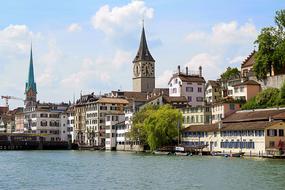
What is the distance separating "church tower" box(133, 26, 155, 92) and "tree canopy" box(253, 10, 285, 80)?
80.1 meters

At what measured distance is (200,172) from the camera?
57.9m

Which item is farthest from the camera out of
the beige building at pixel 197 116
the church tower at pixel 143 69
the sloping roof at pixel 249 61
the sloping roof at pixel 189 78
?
the church tower at pixel 143 69

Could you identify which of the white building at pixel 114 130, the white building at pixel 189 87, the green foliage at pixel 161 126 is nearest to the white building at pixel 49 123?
the white building at pixel 114 130

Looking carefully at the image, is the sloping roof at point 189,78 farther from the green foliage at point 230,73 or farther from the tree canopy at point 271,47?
the tree canopy at point 271,47

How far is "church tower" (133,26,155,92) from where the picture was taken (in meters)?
180

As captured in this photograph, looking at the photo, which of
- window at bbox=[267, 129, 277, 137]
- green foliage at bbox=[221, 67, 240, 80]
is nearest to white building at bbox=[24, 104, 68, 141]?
green foliage at bbox=[221, 67, 240, 80]

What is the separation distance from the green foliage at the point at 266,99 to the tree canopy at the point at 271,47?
4485 millimetres

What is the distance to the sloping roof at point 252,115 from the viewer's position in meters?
87.2

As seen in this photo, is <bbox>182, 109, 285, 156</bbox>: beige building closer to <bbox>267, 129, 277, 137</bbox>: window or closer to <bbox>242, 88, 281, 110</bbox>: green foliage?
<bbox>267, 129, 277, 137</bbox>: window

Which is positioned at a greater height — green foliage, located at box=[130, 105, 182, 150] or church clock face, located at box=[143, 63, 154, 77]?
church clock face, located at box=[143, 63, 154, 77]

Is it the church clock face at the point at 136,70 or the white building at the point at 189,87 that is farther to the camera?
the church clock face at the point at 136,70

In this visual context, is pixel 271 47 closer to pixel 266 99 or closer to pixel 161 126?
pixel 266 99

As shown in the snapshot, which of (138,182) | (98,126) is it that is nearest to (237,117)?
(138,182)

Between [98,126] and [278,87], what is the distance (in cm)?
6145
